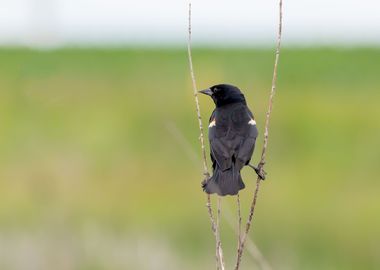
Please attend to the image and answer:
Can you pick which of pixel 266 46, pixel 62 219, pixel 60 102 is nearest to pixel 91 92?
pixel 60 102

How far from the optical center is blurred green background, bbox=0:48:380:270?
10500 mm

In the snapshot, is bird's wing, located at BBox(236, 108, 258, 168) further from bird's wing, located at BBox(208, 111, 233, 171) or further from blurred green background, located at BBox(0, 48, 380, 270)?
blurred green background, located at BBox(0, 48, 380, 270)

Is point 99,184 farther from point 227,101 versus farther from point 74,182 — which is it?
point 227,101

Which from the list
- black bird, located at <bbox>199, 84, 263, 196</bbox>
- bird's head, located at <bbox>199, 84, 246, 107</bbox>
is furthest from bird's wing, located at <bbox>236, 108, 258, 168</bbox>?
bird's head, located at <bbox>199, 84, 246, 107</bbox>

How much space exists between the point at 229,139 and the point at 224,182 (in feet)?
1.11

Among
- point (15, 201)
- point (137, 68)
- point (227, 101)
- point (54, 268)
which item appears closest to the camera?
point (227, 101)

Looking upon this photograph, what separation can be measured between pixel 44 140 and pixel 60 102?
1.47 m

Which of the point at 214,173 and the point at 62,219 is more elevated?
the point at 214,173

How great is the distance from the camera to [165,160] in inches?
521

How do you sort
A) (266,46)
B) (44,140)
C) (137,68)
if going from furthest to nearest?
(266,46)
(137,68)
(44,140)

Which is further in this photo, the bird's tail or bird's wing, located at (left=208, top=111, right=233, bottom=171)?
bird's wing, located at (left=208, top=111, right=233, bottom=171)

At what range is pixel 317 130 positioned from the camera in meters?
14.5

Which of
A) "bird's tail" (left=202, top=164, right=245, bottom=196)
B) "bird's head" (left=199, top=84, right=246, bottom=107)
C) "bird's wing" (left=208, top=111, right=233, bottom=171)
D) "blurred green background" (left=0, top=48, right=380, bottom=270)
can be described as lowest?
"blurred green background" (left=0, top=48, right=380, bottom=270)

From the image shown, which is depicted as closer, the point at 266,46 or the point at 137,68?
the point at 137,68
